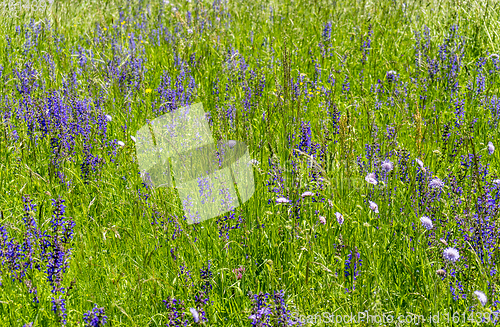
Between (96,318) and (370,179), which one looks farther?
(370,179)

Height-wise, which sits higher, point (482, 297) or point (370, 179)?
point (370, 179)

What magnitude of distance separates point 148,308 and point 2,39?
13.2 feet

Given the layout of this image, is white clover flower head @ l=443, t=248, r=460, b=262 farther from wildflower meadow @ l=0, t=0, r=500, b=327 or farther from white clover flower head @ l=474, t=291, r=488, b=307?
white clover flower head @ l=474, t=291, r=488, b=307

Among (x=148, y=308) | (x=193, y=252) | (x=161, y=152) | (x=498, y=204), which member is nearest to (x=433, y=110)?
(x=498, y=204)

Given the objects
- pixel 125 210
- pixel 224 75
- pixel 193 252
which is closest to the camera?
pixel 193 252

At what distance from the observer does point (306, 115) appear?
3811mm

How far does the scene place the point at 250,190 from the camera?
2.72m

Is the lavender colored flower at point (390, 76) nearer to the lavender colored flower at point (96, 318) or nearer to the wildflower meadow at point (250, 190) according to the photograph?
the wildflower meadow at point (250, 190)

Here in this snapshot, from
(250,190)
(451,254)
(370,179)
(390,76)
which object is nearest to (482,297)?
(451,254)

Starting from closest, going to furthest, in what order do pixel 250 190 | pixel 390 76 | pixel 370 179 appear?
pixel 370 179, pixel 250 190, pixel 390 76

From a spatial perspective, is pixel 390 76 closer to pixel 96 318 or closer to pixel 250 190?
pixel 250 190

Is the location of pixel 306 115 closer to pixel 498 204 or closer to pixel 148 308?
pixel 498 204

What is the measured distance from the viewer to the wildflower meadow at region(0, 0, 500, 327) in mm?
2029

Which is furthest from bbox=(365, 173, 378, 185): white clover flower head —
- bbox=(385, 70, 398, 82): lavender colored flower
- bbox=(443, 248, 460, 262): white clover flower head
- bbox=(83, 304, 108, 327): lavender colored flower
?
bbox=(385, 70, 398, 82): lavender colored flower
